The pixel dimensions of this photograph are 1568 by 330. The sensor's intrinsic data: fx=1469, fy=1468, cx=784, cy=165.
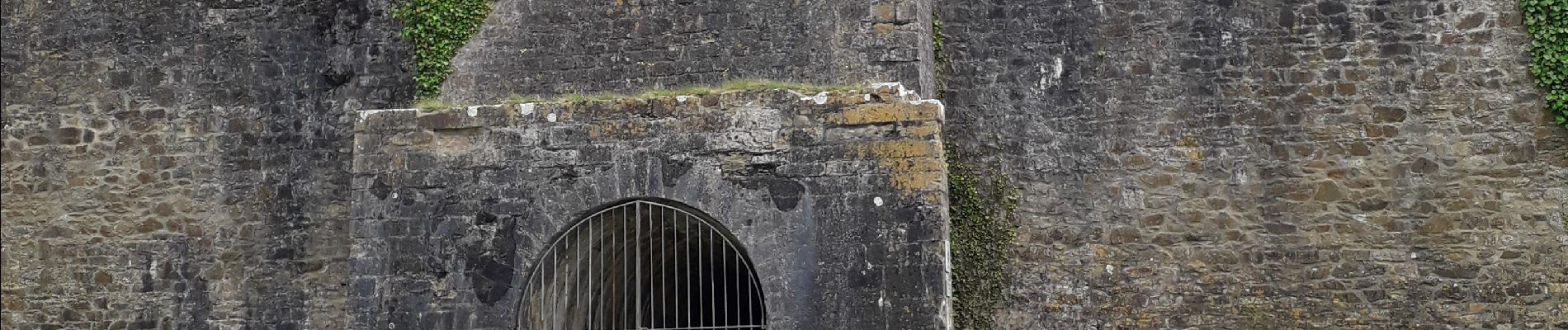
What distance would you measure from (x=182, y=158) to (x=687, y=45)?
444 centimetres

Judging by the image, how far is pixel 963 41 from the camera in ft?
31.9

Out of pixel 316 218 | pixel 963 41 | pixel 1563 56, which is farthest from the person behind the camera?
pixel 316 218

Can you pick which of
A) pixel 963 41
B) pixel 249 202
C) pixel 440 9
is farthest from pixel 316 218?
pixel 963 41

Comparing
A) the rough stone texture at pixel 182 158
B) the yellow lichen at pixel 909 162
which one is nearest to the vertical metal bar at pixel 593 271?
the yellow lichen at pixel 909 162

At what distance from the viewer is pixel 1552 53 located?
29.7 feet

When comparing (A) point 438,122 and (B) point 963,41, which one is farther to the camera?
(B) point 963,41

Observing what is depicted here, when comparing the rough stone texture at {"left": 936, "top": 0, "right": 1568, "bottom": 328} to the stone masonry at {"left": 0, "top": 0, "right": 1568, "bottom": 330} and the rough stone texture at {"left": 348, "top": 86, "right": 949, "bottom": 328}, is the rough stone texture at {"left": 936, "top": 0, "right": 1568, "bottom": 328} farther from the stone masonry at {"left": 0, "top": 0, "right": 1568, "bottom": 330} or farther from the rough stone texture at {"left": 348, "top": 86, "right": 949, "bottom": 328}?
the rough stone texture at {"left": 348, "top": 86, "right": 949, "bottom": 328}

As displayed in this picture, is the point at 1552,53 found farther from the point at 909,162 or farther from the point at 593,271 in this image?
the point at 593,271

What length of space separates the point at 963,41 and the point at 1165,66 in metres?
1.31

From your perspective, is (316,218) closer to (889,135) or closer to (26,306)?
(26,306)

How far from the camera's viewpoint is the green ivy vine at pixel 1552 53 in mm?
9008

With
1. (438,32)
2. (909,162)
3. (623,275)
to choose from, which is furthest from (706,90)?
(438,32)

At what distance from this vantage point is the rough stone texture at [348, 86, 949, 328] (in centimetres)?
775

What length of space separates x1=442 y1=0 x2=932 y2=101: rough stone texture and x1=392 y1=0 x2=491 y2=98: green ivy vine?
135mm
